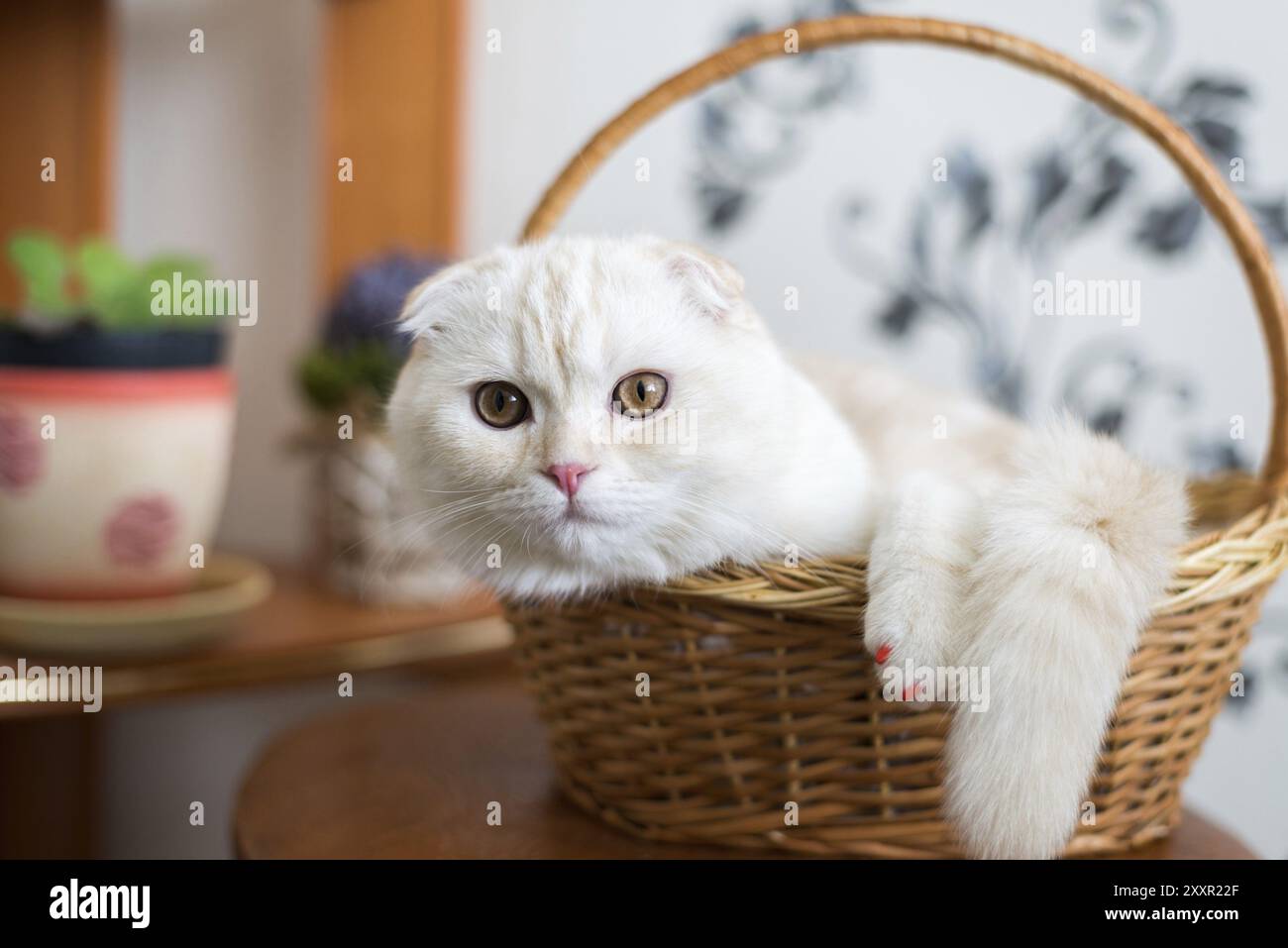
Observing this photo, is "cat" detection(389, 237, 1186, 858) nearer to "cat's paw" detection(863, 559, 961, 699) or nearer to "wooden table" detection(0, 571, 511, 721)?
"cat's paw" detection(863, 559, 961, 699)

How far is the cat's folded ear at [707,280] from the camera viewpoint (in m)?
0.86

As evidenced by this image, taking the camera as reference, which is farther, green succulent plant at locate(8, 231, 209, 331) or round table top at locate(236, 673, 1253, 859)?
green succulent plant at locate(8, 231, 209, 331)

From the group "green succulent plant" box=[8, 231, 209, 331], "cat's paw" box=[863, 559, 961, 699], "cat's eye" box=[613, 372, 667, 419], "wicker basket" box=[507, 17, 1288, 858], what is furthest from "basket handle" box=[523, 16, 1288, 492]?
"green succulent plant" box=[8, 231, 209, 331]

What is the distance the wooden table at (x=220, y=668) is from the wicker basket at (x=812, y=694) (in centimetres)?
43

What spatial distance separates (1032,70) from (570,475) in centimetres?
55

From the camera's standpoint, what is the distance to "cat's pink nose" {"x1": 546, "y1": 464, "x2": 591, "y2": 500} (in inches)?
30.6

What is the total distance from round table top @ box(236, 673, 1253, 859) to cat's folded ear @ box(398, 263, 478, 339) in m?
0.42

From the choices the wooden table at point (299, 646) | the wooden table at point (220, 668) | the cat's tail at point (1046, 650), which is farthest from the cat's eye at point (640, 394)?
the wooden table at point (220, 668)

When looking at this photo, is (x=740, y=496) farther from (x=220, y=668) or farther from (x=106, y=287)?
(x=106, y=287)

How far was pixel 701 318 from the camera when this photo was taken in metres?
0.89
